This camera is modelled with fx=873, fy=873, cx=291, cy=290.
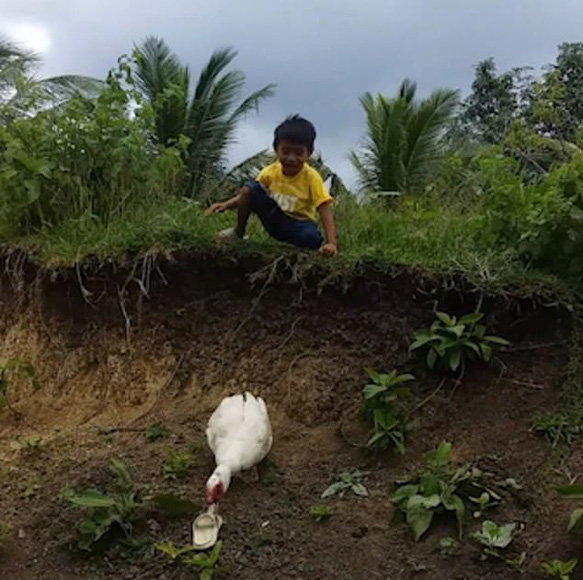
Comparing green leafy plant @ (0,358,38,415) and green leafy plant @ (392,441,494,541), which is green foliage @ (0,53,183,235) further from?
green leafy plant @ (392,441,494,541)

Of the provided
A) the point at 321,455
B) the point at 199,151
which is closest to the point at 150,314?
the point at 321,455

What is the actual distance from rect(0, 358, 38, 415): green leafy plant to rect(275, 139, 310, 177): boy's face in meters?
1.69

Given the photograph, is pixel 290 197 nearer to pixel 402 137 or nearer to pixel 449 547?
pixel 449 547

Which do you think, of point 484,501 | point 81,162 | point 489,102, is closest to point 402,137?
point 489,102

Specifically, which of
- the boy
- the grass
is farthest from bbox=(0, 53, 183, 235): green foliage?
the boy

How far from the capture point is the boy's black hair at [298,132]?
442cm

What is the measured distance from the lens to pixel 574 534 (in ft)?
9.65

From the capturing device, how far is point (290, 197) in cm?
451

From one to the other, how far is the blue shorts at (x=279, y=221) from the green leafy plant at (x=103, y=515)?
1.63 m

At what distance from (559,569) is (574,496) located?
0.29m

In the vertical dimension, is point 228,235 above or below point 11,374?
above

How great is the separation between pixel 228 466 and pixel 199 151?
10.2 metres

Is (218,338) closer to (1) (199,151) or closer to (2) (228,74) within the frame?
(1) (199,151)

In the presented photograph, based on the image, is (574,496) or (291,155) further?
(291,155)
